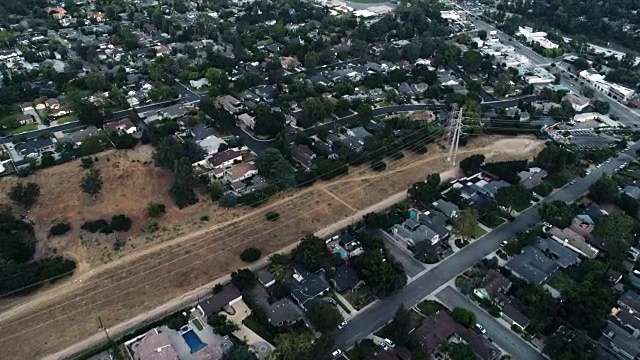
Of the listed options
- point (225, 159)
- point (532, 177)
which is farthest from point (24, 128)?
point (532, 177)

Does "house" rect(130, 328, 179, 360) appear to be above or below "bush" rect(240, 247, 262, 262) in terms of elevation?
above

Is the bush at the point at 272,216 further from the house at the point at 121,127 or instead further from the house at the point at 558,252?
the house at the point at 121,127

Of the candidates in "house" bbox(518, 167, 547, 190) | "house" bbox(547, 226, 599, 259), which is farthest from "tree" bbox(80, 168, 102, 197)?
"house" bbox(518, 167, 547, 190)

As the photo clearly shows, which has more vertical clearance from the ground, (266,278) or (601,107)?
(266,278)

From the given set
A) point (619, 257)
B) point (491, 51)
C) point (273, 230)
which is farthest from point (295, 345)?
point (491, 51)

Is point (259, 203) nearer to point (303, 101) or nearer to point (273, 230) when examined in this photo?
point (273, 230)

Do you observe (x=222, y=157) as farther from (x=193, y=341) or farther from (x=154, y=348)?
(x=154, y=348)

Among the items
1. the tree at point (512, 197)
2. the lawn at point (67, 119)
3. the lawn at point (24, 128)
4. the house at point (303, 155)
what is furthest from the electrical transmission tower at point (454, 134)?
the lawn at point (24, 128)

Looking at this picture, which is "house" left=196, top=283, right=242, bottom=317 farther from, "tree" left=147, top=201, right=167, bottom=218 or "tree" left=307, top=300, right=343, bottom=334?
"tree" left=147, top=201, right=167, bottom=218

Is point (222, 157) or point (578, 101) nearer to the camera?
point (222, 157)
